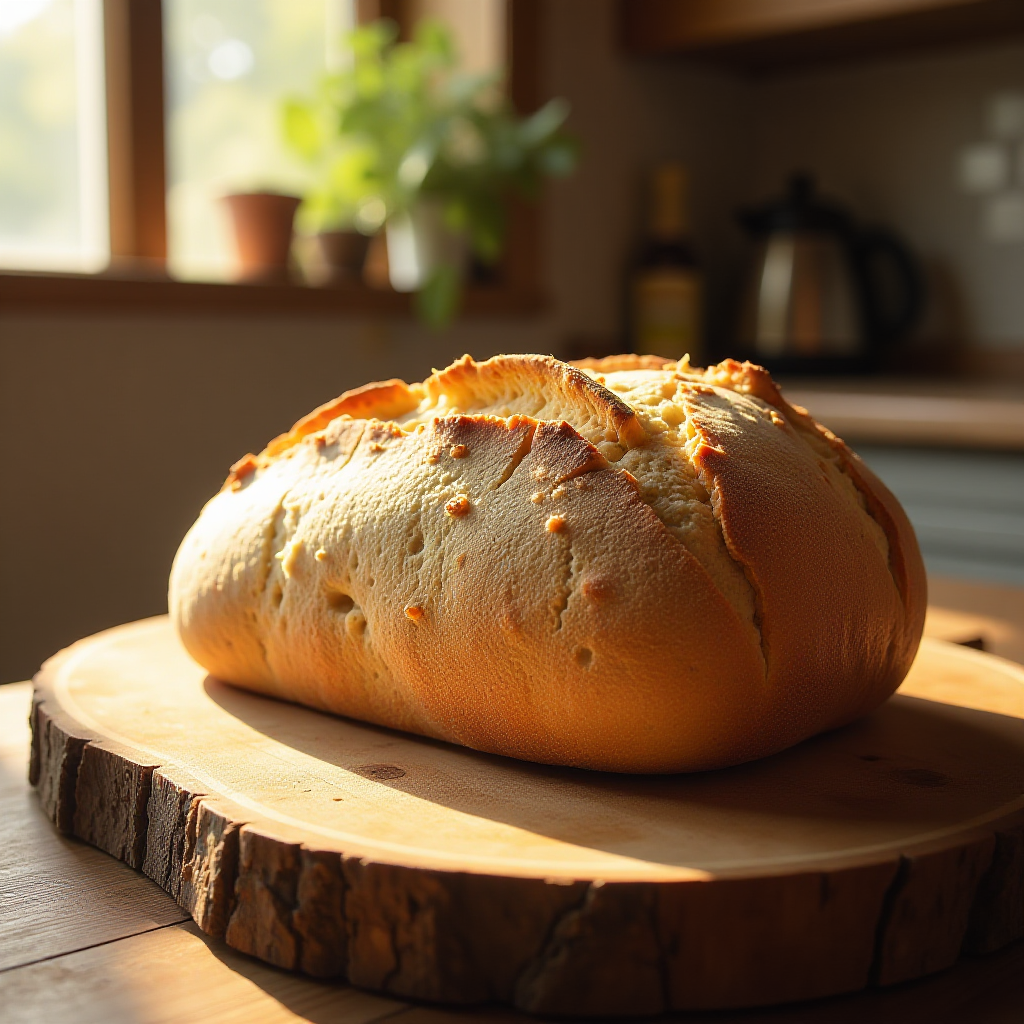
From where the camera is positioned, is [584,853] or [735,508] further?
[735,508]

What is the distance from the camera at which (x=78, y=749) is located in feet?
2.20

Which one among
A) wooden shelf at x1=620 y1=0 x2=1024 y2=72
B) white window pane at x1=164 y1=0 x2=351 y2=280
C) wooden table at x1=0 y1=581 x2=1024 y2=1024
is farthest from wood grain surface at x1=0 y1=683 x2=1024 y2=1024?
wooden shelf at x1=620 y1=0 x2=1024 y2=72

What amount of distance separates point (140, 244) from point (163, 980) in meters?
1.76

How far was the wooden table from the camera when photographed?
479mm

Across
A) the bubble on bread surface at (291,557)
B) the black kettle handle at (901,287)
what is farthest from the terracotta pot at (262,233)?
the bubble on bread surface at (291,557)

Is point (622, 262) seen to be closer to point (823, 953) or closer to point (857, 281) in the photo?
point (857, 281)

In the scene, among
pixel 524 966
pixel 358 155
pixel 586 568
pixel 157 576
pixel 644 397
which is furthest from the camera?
pixel 358 155

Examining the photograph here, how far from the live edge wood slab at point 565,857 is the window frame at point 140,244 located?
1.29 meters

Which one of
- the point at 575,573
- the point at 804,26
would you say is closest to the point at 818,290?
the point at 804,26

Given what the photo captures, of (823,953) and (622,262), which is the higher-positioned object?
(622,262)

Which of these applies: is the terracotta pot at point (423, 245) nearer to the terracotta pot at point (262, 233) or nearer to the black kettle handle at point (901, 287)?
the terracotta pot at point (262, 233)

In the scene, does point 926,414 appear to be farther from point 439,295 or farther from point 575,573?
point 575,573

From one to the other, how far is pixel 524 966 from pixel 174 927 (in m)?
0.17

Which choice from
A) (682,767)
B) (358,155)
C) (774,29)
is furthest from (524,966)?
(774,29)
